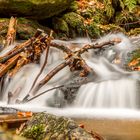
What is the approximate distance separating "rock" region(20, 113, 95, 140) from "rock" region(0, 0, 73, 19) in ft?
30.1

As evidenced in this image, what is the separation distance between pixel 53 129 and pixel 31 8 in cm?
974

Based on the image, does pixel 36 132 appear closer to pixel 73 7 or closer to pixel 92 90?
pixel 92 90

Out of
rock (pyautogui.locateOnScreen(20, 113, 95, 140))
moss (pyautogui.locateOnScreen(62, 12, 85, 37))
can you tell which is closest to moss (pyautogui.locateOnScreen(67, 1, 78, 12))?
moss (pyautogui.locateOnScreen(62, 12, 85, 37))

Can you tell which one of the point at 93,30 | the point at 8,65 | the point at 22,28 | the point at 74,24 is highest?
the point at 74,24

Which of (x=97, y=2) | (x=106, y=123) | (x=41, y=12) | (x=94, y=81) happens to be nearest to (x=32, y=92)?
(x=94, y=81)

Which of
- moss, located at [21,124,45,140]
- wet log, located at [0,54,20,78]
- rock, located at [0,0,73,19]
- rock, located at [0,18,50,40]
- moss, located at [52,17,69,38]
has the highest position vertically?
rock, located at [0,0,73,19]

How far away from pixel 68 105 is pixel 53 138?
14.2 feet

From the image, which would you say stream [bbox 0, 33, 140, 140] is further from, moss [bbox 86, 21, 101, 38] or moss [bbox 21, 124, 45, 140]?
moss [bbox 86, 21, 101, 38]

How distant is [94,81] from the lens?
782cm

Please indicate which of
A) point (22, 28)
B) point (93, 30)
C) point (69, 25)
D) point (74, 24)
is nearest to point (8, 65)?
point (22, 28)

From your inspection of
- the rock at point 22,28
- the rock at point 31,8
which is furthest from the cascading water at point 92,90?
the rock at point 31,8

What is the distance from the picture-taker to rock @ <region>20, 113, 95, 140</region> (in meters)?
2.67

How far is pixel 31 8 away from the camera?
39.9 ft

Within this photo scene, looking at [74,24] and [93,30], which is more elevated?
[74,24]
